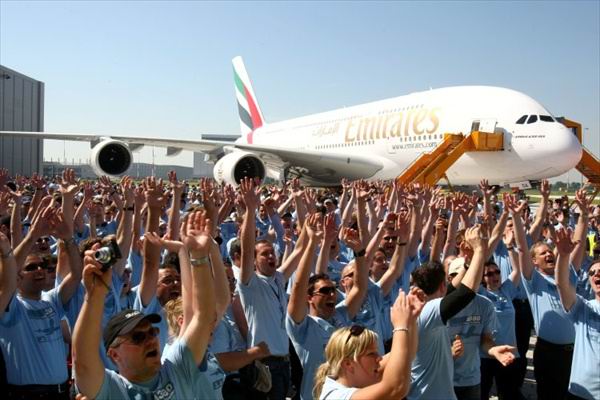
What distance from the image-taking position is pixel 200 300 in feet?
7.70

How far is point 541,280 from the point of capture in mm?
4621

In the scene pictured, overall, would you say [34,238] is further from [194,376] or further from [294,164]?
[294,164]

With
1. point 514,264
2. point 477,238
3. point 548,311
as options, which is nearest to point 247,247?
point 477,238

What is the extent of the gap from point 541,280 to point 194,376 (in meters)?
3.28

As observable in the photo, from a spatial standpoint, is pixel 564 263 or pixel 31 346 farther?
pixel 564 263

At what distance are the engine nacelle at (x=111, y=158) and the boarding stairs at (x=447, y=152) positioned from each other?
27.3ft

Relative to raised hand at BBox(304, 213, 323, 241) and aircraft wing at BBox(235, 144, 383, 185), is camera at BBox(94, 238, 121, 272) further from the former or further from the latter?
aircraft wing at BBox(235, 144, 383, 185)

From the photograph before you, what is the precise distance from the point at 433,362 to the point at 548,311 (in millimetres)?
1745

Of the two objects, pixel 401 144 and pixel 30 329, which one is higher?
pixel 401 144

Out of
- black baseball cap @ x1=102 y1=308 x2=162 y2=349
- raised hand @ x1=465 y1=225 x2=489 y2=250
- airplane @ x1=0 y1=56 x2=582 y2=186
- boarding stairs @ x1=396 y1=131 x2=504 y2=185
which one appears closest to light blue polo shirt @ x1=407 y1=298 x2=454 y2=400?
raised hand @ x1=465 y1=225 x2=489 y2=250

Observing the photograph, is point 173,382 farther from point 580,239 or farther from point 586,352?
point 580,239

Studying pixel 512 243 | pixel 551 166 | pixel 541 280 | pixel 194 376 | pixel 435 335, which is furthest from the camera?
pixel 551 166

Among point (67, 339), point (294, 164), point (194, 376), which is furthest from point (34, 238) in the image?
point (294, 164)

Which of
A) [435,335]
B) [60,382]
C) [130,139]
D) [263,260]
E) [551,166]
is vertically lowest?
[60,382]
